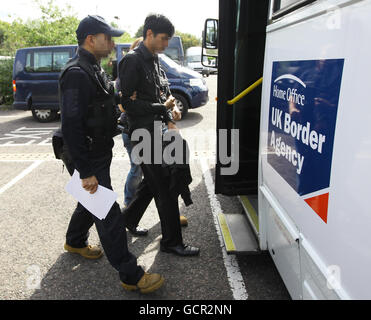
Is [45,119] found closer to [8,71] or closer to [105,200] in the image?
[8,71]

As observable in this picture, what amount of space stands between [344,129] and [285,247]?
966mm

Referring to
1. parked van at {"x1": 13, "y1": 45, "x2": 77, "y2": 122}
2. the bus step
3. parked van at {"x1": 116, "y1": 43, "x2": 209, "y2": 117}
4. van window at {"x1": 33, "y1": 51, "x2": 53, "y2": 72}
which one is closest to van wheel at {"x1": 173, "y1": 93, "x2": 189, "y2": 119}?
parked van at {"x1": 116, "y1": 43, "x2": 209, "y2": 117}

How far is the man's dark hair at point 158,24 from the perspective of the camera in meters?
2.40

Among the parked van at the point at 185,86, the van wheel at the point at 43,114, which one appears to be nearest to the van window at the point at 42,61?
the van wheel at the point at 43,114

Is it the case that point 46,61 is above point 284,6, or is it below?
below

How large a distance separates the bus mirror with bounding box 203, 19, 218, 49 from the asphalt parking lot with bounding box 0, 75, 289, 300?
1879 millimetres

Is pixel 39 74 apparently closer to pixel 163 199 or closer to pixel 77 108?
pixel 163 199

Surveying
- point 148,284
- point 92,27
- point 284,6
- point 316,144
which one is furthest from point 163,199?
point 284,6

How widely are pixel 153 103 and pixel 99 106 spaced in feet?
1.69

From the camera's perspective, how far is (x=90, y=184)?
7.23ft

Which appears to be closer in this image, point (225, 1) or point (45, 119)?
point (225, 1)

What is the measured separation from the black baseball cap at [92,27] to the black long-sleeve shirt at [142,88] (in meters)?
0.35

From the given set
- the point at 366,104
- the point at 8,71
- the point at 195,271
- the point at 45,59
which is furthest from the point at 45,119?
the point at 366,104

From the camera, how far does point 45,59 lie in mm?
8953
